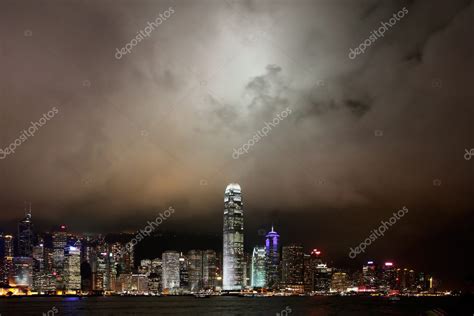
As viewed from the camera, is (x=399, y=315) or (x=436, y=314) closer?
(x=436, y=314)

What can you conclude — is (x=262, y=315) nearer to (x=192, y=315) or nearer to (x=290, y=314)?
(x=290, y=314)

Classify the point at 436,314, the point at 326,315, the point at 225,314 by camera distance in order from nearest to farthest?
the point at 436,314 < the point at 326,315 < the point at 225,314

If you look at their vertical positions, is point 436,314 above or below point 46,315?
above

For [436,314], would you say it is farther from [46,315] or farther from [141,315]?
[46,315]

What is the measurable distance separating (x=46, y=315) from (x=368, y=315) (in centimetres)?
6304

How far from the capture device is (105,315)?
376 ft

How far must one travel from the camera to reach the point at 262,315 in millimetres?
114438

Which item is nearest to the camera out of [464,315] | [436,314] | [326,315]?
[436,314]

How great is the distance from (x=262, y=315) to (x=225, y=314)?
992 centimetres

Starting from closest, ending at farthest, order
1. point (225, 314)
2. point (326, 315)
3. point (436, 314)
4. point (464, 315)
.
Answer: point (436, 314)
point (464, 315)
point (326, 315)
point (225, 314)

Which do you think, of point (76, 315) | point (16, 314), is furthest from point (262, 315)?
point (16, 314)

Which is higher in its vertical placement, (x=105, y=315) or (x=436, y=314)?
(x=436, y=314)

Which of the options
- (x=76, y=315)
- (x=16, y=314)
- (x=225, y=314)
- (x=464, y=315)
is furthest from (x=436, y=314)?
(x=16, y=314)

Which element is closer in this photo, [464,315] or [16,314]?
[464,315]
